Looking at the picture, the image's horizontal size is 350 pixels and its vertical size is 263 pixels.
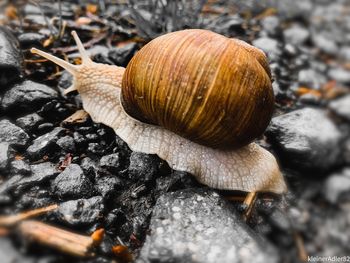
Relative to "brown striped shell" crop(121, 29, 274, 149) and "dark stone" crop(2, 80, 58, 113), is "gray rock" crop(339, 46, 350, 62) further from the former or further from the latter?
"dark stone" crop(2, 80, 58, 113)

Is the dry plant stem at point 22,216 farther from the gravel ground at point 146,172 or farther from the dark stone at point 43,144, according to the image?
the dark stone at point 43,144

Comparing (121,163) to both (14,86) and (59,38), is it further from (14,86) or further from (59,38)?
(59,38)

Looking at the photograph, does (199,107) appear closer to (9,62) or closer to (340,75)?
(340,75)

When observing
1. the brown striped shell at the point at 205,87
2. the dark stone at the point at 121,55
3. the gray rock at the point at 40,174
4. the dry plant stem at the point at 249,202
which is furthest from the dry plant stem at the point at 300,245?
the dark stone at the point at 121,55

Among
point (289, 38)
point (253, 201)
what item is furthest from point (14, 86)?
point (289, 38)

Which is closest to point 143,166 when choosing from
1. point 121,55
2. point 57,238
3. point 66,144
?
point 66,144

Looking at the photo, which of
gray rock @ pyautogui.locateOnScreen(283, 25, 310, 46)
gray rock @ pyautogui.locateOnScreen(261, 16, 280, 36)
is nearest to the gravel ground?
gray rock @ pyautogui.locateOnScreen(283, 25, 310, 46)
